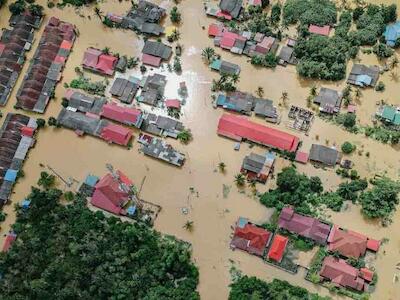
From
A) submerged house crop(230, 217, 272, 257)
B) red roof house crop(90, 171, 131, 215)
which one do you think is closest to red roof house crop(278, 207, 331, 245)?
submerged house crop(230, 217, 272, 257)

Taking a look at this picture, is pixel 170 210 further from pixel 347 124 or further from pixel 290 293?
pixel 347 124

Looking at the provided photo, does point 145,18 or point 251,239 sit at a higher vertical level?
point 145,18

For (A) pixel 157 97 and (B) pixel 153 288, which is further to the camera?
(A) pixel 157 97

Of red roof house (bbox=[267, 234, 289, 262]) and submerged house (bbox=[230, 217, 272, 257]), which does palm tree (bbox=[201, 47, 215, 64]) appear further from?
red roof house (bbox=[267, 234, 289, 262])

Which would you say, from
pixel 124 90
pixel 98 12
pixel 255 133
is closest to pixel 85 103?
pixel 124 90

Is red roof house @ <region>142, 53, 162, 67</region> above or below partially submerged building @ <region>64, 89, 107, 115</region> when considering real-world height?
above

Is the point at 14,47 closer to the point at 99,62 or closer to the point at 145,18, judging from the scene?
the point at 99,62

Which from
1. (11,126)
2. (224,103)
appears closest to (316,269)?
(224,103)
